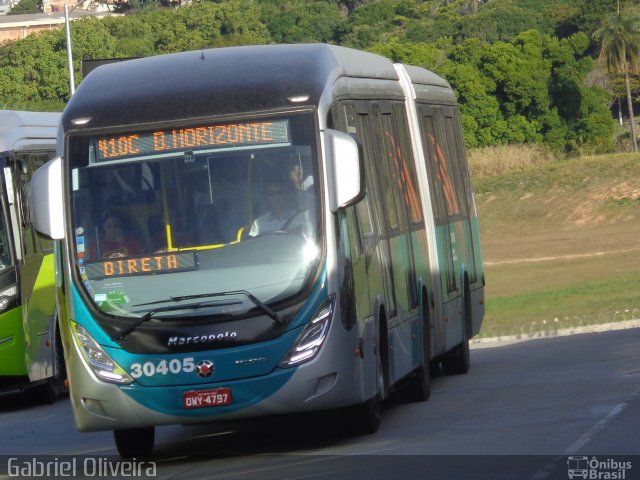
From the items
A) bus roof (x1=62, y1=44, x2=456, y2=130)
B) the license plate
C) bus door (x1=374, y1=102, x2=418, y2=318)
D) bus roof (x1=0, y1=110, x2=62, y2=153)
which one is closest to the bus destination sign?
bus roof (x1=62, y1=44, x2=456, y2=130)

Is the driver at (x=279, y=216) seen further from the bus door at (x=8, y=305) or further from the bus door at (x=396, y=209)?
the bus door at (x=8, y=305)

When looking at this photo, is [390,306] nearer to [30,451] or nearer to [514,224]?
[30,451]

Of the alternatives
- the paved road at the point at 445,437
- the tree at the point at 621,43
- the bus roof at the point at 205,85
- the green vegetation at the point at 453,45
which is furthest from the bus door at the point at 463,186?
the tree at the point at 621,43

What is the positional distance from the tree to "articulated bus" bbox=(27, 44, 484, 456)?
266ft

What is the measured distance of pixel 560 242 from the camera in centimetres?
5862

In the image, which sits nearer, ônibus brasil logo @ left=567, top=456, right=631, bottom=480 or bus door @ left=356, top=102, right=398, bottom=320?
ônibus brasil logo @ left=567, top=456, right=631, bottom=480

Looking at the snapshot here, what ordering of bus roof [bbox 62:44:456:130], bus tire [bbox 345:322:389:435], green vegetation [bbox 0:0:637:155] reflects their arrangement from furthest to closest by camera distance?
1. green vegetation [bbox 0:0:637:155]
2. bus tire [bbox 345:322:389:435]
3. bus roof [bbox 62:44:456:130]

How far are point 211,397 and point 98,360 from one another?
94 cm

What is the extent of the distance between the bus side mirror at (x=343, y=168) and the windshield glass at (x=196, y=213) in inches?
5.9

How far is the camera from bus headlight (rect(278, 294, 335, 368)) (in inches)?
448

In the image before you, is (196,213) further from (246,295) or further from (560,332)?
(560,332)

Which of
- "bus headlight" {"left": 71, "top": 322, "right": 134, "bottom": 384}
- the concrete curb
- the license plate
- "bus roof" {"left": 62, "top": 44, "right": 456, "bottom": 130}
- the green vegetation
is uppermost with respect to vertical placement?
"bus roof" {"left": 62, "top": 44, "right": 456, "bottom": 130}

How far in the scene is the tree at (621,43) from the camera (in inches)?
3669

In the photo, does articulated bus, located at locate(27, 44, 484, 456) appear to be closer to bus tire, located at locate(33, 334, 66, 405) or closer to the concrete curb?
bus tire, located at locate(33, 334, 66, 405)
